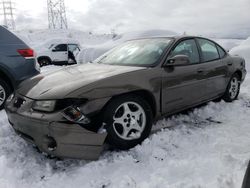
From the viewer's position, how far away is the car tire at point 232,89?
537 centimetres

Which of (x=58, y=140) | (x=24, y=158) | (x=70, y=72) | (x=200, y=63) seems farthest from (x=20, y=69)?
(x=200, y=63)

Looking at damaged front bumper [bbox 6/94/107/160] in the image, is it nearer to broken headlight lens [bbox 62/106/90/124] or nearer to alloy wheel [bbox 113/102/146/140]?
broken headlight lens [bbox 62/106/90/124]

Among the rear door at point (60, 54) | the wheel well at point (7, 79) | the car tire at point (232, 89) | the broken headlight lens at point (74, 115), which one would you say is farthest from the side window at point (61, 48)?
the broken headlight lens at point (74, 115)

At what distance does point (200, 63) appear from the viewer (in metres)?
4.48

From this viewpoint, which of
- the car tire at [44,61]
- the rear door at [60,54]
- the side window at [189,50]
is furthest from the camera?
the rear door at [60,54]

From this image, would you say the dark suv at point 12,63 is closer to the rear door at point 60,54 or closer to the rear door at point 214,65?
the rear door at point 214,65

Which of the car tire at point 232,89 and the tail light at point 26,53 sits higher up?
the tail light at point 26,53

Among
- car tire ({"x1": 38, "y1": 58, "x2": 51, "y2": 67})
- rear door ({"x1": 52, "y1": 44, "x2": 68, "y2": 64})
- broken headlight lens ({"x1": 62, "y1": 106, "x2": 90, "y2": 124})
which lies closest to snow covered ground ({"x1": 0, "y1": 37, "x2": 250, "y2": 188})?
broken headlight lens ({"x1": 62, "y1": 106, "x2": 90, "y2": 124})

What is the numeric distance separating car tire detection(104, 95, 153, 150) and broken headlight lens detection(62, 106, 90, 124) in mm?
260

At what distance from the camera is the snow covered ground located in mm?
2713

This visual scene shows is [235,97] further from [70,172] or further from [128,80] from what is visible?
[70,172]

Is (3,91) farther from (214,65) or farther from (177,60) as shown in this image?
(214,65)

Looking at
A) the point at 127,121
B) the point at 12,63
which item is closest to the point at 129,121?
the point at 127,121

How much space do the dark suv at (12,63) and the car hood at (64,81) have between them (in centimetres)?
125
